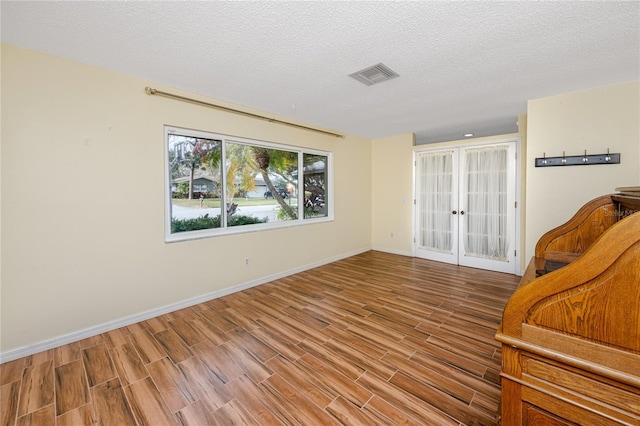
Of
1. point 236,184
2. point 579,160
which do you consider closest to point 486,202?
point 579,160

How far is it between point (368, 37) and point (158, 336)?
327cm

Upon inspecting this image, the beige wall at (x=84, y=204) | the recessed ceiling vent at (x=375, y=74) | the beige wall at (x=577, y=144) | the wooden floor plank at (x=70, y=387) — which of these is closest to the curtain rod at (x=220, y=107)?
the beige wall at (x=84, y=204)

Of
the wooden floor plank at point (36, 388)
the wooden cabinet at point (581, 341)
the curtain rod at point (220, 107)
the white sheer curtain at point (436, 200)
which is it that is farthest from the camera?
the white sheer curtain at point (436, 200)

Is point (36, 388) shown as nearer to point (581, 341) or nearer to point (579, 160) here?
point (581, 341)

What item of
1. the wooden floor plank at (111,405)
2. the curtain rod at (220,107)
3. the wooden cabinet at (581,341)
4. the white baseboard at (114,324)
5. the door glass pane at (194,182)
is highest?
the curtain rod at (220,107)

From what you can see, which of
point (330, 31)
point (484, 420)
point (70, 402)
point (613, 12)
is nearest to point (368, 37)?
point (330, 31)

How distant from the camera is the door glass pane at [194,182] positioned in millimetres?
3160

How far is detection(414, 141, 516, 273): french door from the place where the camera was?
4414 mm

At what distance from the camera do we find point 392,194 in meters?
5.77

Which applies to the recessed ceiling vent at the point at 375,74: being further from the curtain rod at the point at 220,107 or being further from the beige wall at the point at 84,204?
the beige wall at the point at 84,204

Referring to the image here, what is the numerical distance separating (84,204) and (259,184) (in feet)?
6.92

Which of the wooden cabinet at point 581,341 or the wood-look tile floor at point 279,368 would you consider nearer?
the wooden cabinet at point 581,341

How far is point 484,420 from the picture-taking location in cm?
155

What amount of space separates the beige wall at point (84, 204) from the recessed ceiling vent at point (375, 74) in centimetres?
187
